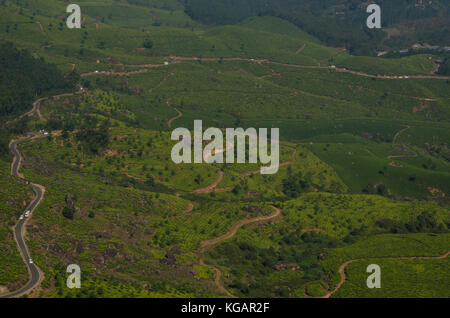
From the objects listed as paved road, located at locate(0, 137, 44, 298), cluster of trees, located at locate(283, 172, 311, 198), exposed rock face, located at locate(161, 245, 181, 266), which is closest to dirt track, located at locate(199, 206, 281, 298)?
exposed rock face, located at locate(161, 245, 181, 266)

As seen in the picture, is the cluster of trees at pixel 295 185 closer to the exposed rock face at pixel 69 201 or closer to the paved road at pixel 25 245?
the exposed rock face at pixel 69 201

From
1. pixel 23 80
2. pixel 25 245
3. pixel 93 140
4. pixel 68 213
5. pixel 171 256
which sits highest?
pixel 23 80

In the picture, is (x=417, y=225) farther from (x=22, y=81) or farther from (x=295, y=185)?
(x=22, y=81)

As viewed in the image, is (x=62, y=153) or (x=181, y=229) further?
(x=62, y=153)

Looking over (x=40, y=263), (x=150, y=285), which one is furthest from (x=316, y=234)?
(x=40, y=263)

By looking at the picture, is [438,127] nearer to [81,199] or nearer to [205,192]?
[205,192]

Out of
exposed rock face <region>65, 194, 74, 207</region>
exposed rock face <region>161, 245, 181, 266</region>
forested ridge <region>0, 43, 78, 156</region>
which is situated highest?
forested ridge <region>0, 43, 78, 156</region>

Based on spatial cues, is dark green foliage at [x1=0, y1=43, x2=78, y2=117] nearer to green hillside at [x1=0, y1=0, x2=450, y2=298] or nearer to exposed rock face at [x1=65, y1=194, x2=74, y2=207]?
green hillside at [x1=0, y1=0, x2=450, y2=298]

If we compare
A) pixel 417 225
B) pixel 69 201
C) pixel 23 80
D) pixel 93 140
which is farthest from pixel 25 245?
pixel 23 80

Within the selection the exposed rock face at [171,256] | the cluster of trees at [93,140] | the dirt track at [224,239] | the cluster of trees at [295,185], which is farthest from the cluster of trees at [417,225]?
the cluster of trees at [93,140]

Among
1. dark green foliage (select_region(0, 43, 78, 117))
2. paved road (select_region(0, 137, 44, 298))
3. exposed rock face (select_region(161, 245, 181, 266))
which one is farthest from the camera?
dark green foliage (select_region(0, 43, 78, 117))

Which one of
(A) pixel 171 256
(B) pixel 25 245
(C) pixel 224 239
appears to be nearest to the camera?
(B) pixel 25 245
